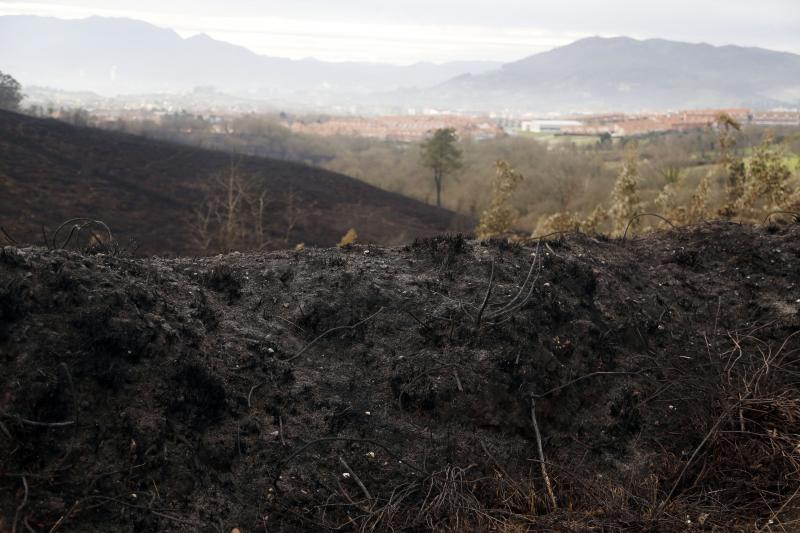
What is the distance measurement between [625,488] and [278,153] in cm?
6626

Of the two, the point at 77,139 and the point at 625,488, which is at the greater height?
the point at 77,139

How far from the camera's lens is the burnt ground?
11.0ft

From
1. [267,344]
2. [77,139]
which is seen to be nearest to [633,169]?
[267,344]

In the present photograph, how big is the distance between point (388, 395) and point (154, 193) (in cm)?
3096

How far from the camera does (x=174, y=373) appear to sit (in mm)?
3842

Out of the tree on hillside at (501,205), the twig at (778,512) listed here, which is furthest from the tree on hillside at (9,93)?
the twig at (778,512)

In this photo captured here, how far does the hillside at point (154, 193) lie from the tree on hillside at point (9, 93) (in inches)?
540

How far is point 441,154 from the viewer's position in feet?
154

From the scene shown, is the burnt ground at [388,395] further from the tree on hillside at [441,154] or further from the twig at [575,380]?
the tree on hillside at [441,154]

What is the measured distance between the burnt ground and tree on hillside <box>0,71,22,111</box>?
5277 centimetres

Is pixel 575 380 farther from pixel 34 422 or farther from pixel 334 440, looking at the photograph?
pixel 34 422

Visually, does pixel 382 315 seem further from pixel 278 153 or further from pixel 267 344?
pixel 278 153

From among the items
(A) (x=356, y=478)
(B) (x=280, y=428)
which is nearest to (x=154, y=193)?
(B) (x=280, y=428)

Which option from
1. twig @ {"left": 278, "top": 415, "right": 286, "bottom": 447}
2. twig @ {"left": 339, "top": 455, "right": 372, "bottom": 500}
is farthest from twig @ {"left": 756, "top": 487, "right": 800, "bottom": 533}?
twig @ {"left": 278, "top": 415, "right": 286, "bottom": 447}
